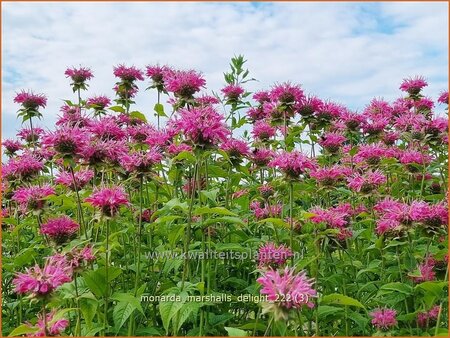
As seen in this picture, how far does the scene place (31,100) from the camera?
4.02 meters

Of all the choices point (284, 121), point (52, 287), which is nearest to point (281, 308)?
point (52, 287)

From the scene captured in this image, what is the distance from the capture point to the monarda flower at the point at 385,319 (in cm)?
233

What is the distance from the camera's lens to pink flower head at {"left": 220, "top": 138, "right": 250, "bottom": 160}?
3105 mm

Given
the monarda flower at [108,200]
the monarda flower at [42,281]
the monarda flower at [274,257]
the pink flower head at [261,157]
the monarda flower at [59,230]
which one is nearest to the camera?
the monarda flower at [42,281]

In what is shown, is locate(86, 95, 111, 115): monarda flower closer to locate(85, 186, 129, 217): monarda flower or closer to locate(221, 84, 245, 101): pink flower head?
locate(221, 84, 245, 101): pink flower head

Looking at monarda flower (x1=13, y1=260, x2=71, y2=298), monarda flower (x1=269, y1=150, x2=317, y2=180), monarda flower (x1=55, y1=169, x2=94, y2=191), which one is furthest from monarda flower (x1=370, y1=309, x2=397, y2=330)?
monarda flower (x1=55, y1=169, x2=94, y2=191)

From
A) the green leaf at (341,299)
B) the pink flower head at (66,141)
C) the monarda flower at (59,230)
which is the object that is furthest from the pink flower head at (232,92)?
the green leaf at (341,299)

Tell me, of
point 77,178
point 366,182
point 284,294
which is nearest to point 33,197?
point 77,178

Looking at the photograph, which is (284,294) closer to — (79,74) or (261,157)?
(261,157)

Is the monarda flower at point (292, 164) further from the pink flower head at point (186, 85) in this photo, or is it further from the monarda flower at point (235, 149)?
the pink flower head at point (186, 85)

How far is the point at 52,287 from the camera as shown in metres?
1.84

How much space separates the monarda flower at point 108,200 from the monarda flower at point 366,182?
1.51 m

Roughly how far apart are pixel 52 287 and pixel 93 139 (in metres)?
1.11

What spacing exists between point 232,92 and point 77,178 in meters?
1.63
